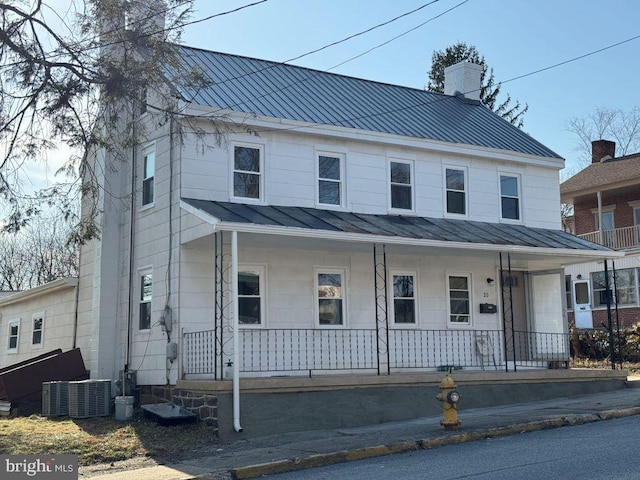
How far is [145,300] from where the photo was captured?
16016 mm

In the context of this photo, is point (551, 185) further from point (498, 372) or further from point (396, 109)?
point (498, 372)

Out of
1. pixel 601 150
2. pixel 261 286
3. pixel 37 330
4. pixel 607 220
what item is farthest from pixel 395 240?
pixel 601 150

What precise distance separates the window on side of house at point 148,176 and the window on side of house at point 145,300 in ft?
5.46

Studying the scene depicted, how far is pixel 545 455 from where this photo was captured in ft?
31.0

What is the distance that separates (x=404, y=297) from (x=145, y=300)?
18.8 ft

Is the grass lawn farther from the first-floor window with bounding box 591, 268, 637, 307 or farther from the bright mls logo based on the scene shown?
the first-floor window with bounding box 591, 268, 637, 307

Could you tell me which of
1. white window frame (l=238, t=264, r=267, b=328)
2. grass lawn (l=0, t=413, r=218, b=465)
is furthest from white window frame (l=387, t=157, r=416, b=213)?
grass lawn (l=0, t=413, r=218, b=465)

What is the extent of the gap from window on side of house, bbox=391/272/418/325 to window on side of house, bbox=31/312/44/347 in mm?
10337

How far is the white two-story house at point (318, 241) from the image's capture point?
580 inches

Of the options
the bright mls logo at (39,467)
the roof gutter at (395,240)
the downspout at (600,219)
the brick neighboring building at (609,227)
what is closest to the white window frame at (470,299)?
the roof gutter at (395,240)

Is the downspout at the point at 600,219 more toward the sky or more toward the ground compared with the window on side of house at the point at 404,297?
more toward the sky

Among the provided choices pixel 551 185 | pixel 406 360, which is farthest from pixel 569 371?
pixel 551 185

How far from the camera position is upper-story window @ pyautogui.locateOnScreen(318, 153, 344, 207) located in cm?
1664

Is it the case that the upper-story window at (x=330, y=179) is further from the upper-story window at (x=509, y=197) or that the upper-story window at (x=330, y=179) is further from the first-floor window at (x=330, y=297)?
the upper-story window at (x=509, y=197)
